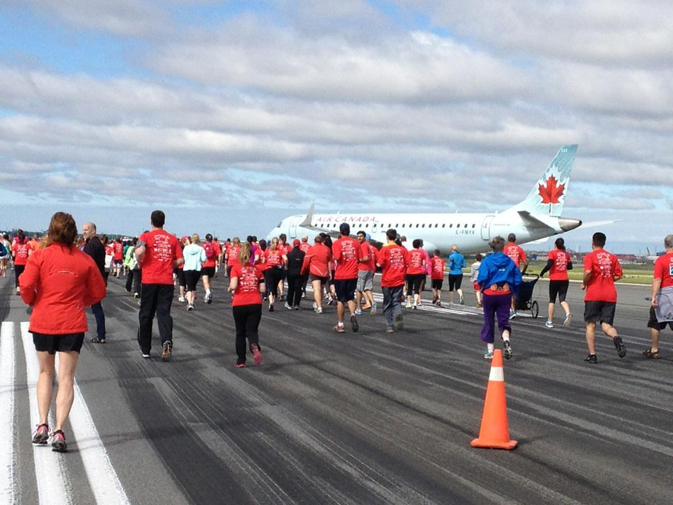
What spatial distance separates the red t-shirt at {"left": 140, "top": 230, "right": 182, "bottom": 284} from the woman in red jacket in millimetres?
4801

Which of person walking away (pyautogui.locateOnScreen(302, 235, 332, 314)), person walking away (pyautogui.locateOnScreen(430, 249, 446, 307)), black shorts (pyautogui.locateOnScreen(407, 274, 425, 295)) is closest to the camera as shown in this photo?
person walking away (pyautogui.locateOnScreen(302, 235, 332, 314))

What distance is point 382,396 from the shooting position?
904cm

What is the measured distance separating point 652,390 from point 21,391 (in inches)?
274

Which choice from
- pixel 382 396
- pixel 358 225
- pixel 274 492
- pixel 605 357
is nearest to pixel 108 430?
pixel 274 492

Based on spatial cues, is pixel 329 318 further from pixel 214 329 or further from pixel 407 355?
pixel 407 355

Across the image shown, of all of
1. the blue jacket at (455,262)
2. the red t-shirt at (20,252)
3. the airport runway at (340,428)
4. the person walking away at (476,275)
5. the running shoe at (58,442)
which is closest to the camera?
the airport runway at (340,428)

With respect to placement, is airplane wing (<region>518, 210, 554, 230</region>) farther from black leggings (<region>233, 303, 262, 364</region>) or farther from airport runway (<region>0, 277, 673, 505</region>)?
black leggings (<region>233, 303, 262, 364</region>)

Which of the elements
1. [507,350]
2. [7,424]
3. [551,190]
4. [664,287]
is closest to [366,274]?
[507,350]

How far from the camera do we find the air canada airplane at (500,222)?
43438 millimetres

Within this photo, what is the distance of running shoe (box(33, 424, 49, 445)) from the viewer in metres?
6.55

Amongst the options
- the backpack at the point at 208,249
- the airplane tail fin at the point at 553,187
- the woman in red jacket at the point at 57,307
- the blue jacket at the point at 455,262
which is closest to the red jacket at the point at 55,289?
the woman in red jacket at the point at 57,307

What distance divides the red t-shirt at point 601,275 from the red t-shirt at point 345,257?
16.9ft

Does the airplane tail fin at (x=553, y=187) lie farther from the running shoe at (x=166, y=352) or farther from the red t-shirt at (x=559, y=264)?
the running shoe at (x=166, y=352)

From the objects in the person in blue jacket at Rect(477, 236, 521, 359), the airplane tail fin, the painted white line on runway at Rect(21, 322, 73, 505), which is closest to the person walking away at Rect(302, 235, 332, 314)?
the person in blue jacket at Rect(477, 236, 521, 359)
